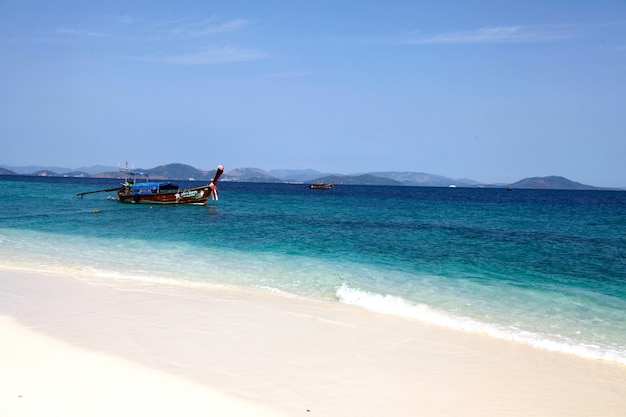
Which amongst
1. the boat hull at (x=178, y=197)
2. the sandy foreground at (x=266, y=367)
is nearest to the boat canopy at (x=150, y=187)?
the boat hull at (x=178, y=197)

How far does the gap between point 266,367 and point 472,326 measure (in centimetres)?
420

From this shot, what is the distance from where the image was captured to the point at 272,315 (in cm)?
895

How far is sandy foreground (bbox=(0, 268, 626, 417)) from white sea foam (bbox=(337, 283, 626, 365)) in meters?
0.38

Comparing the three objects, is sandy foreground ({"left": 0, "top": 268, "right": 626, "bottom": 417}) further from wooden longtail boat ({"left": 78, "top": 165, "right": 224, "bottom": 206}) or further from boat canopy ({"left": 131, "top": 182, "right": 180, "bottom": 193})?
boat canopy ({"left": 131, "top": 182, "right": 180, "bottom": 193})

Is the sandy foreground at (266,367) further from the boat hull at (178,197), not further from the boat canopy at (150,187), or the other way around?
the boat canopy at (150,187)

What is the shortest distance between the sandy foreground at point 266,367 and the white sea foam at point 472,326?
0.38m

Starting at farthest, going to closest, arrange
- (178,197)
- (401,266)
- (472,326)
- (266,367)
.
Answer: (178,197), (401,266), (472,326), (266,367)

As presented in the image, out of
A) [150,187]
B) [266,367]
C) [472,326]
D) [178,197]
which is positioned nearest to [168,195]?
[178,197]

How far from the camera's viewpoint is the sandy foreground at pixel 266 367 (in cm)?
521

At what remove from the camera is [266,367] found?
6.35 metres

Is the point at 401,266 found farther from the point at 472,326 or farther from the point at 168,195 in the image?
the point at 168,195

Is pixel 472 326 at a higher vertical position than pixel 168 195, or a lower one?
lower

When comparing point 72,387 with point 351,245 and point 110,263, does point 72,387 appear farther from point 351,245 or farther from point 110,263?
point 351,245

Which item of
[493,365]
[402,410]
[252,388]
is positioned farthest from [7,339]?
[493,365]
